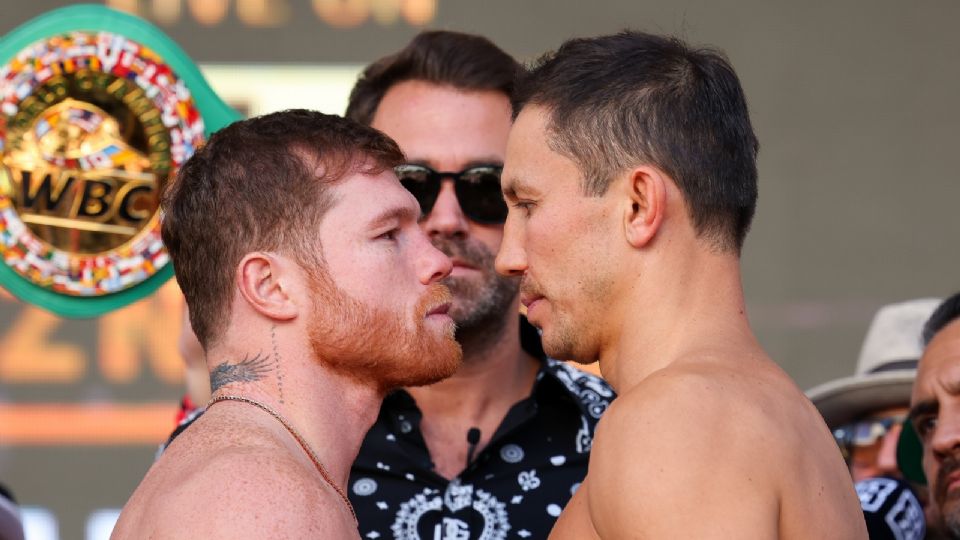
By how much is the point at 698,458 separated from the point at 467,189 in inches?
49.3

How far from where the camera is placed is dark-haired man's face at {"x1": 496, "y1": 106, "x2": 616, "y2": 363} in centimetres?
222

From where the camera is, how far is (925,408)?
10.9 feet

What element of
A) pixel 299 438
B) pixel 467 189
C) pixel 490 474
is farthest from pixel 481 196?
pixel 299 438

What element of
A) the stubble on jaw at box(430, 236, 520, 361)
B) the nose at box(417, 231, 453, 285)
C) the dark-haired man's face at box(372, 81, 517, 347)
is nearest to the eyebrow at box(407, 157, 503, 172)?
the dark-haired man's face at box(372, 81, 517, 347)

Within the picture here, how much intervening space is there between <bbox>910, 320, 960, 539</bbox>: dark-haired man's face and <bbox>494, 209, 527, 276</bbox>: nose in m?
1.33

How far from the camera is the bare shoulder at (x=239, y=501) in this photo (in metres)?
1.92

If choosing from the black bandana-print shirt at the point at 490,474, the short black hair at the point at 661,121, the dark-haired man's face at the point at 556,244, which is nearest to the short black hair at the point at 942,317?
the black bandana-print shirt at the point at 490,474

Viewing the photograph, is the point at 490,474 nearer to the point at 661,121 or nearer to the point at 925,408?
the point at 661,121

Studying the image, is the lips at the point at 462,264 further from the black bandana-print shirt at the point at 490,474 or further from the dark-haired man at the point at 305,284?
the dark-haired man at the point at 305,284

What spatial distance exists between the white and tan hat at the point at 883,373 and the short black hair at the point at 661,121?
169 centimetres

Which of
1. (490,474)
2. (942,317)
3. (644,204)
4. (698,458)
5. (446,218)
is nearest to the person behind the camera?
(698,458)

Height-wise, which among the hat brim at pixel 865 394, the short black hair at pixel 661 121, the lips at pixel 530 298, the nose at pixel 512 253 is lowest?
the hat brim at pixel 865 394

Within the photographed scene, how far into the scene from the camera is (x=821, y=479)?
6.51ft

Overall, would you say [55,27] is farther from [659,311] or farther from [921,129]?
[921,129]
